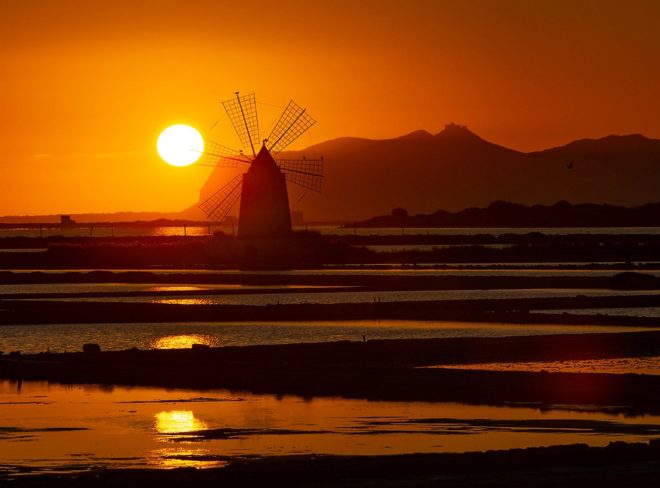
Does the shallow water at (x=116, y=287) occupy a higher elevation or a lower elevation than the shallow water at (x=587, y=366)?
higher

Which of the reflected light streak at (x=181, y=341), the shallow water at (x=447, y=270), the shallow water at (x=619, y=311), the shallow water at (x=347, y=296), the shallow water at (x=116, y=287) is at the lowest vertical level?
the reflected light streak at (x=181, y=341)

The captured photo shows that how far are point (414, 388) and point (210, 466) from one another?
811cm

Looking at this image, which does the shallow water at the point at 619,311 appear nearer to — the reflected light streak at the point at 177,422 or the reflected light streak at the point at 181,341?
the reflected light streak at the point at 181,341

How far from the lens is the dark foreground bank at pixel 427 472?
49.5ft

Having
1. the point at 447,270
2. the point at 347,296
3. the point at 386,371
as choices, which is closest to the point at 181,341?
the point at 386,371

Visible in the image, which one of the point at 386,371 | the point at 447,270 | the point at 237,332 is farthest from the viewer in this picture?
the point at 447,270

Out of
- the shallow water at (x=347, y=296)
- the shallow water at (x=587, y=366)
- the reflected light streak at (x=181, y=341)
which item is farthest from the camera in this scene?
the shallow water at (x=347, y=296)

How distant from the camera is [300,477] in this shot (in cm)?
1560

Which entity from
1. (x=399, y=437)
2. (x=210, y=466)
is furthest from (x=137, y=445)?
(x=399, y=437)

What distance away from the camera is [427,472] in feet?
52.0

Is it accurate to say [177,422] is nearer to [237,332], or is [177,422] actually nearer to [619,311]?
[237,332]

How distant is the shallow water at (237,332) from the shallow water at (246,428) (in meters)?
10.7

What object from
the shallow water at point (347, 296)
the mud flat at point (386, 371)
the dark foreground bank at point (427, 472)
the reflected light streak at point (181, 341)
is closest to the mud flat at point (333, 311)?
the shallow water at point (347, 296)

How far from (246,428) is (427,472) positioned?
187 inches
